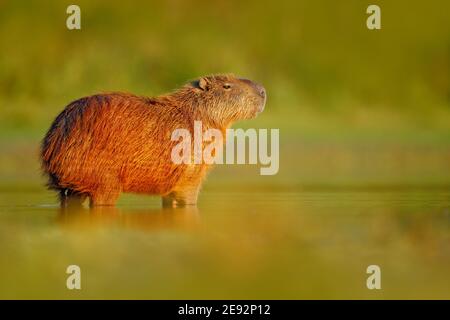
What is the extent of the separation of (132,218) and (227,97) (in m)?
1.88

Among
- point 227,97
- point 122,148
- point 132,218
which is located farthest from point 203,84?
point 132,218

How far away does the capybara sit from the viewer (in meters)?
8.39

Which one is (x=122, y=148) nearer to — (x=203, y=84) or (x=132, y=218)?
(x=132, y=218)

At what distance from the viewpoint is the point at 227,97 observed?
30.0ft

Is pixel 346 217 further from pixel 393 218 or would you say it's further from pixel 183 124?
pixel 183 124

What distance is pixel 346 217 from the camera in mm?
7918

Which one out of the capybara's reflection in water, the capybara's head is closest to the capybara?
the capybara's head

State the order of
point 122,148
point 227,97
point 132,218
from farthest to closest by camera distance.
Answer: point 227,97 < point 122,148 < point 132,218

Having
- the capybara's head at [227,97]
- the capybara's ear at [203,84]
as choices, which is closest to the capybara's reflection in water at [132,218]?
the capybara's head at [227,97]

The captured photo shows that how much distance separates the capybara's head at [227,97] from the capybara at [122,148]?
13mm

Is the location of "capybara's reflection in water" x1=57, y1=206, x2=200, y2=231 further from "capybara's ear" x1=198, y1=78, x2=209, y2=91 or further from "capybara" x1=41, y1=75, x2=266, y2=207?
"capybara's ear" x1=198, y1=78, x2=209, y2=91

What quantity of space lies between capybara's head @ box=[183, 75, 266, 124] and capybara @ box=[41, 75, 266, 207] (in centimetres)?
1
